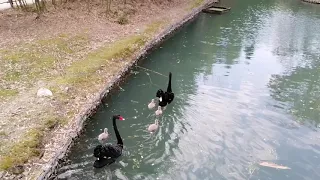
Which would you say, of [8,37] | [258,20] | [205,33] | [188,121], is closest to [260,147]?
[188,121]

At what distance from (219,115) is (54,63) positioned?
8.37 meters

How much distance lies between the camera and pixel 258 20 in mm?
34531

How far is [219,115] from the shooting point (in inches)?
577

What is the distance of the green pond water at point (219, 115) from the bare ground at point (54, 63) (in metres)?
1.00

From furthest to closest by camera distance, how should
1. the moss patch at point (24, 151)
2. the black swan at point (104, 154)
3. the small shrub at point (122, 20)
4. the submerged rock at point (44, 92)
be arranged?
1. the small shrub at point (122, 20)
2. the submerged rock at point (44, 92)
3. the black swan at point (104, 154)
4. the moss patch at point (24, 151)

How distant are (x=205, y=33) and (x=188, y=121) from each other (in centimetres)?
1646

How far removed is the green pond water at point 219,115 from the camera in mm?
11164

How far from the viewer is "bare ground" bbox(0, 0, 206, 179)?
1128 cm

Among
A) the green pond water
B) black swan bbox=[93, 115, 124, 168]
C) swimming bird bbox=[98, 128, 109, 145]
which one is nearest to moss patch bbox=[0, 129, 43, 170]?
the green pond water

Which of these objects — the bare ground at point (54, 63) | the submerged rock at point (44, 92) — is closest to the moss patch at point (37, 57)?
the bare ground at point (54, 63)

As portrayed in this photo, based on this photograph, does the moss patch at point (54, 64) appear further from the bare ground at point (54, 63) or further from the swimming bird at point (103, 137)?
the swimming bird at point (103, 137)

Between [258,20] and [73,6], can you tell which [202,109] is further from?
[258,20]

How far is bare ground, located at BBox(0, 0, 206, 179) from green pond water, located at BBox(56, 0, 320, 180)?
1.00 metres

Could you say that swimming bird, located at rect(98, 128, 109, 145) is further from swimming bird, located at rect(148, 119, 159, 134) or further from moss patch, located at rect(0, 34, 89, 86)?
moss patch, located at rect(0, 34, 89, 86)
